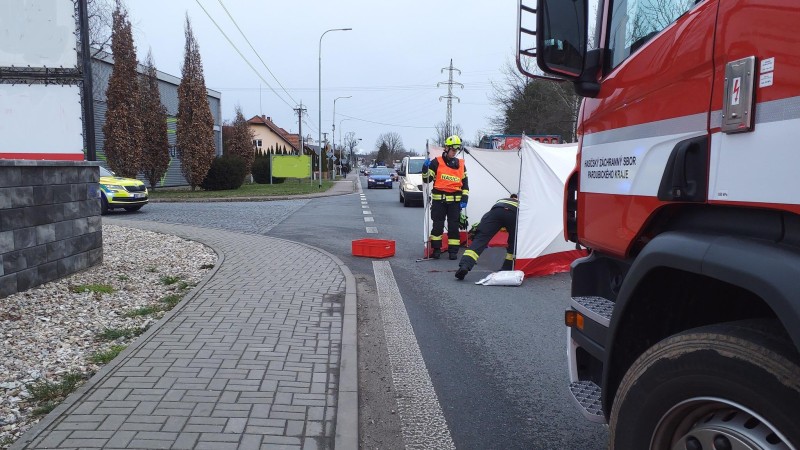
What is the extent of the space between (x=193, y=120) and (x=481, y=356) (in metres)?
27.8

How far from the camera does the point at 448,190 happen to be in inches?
388

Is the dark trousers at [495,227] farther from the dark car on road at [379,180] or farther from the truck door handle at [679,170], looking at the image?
the dark car on road at [379,180]

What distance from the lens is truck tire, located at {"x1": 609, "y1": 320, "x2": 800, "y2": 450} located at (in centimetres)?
164

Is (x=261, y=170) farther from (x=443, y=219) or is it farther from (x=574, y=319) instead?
(x=574, y=319)

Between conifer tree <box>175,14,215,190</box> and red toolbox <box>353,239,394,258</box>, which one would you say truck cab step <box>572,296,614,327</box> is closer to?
red toolbox <box>353,239,394,258</box>

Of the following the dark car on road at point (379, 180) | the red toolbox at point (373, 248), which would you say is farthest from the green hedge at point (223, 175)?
the red toolbox at point (373, 248)

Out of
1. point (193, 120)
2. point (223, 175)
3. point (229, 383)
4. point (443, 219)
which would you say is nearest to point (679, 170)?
point (229, 383)

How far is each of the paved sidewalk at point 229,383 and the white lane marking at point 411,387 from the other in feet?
1.10

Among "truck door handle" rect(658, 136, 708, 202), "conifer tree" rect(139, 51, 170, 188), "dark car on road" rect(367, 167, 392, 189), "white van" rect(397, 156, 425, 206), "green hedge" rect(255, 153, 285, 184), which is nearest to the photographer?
"truck door handle" rect(658, 136, 708, 202)

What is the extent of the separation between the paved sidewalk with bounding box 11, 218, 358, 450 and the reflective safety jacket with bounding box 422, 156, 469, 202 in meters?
3.39

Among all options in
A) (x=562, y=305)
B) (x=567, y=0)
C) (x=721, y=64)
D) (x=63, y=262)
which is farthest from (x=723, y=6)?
(x=63, y=262)

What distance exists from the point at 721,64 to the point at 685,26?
1.02 feet

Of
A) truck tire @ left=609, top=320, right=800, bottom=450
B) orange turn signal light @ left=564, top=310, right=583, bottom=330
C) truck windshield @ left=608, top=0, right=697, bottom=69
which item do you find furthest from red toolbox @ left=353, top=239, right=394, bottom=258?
truck tire @ left=609, top=320, right=800, bottom=450

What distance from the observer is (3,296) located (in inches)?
230
